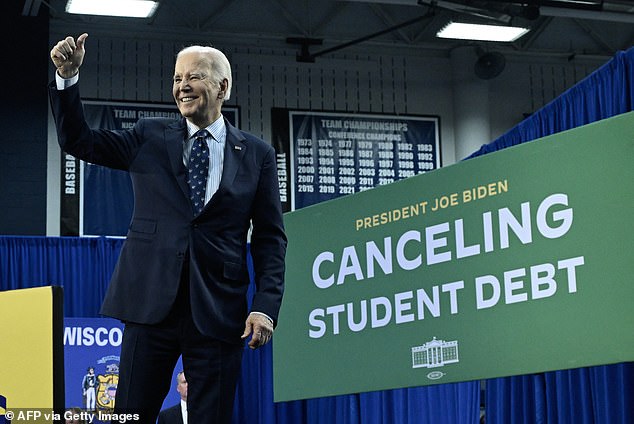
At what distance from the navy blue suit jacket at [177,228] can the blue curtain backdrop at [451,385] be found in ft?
11.0

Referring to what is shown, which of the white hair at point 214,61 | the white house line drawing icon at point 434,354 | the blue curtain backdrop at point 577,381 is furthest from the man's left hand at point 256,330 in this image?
the blue curtain backdrop at point 577,381

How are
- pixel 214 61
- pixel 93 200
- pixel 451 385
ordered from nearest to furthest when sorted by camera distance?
1. pixel 214 61
2. pixel 451 385
3. pixel 93 200

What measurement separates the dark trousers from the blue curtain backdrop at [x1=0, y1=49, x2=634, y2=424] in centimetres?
347

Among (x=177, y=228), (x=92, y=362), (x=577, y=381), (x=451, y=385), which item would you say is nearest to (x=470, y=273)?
(x=577, y=381)

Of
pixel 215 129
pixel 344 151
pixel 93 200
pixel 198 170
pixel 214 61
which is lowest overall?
pixel 198 170

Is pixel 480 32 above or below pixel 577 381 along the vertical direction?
above

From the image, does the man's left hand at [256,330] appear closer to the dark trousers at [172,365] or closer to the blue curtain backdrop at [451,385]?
the dark trousers at [172,365]

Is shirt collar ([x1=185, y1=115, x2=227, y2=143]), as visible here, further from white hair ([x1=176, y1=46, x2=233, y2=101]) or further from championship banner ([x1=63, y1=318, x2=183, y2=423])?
championship banner ([x1=63, y1=318, x2=183, y2=423])

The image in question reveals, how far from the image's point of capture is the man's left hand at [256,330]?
198 centimetres

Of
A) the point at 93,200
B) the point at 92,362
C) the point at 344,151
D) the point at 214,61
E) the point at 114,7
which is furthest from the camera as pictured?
the point at 344,151

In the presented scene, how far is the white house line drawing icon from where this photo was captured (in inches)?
165

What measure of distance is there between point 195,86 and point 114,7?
288 inches

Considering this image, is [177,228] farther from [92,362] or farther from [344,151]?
[344,151]

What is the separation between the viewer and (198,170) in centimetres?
205
